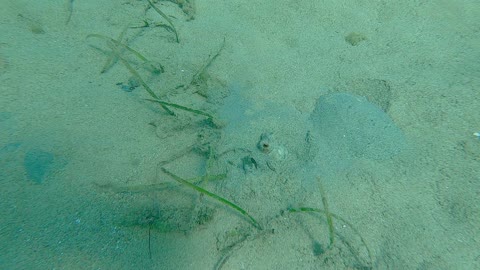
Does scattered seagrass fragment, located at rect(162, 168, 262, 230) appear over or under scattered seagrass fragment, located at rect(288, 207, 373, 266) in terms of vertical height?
under

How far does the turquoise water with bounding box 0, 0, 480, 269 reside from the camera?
1939mm

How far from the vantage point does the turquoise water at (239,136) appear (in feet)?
6.36

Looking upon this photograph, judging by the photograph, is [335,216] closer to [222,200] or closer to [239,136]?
[222,200]

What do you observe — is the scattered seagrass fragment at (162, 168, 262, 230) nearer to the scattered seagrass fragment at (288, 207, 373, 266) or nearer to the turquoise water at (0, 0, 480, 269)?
the turquoise water at (0, 0, 480, 269)

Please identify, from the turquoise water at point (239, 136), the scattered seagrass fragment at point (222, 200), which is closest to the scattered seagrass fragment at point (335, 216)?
the turquoise water at point (239, 136)

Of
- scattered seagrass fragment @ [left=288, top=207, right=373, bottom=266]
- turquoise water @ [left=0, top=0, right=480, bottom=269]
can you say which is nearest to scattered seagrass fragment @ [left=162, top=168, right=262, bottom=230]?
turquoise water @ [left=0, top=0, right=480, bottom=269]

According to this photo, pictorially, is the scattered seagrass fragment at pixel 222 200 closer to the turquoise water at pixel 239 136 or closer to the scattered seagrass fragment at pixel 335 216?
the turquoise water at pixel 239 136

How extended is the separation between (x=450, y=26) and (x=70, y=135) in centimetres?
434

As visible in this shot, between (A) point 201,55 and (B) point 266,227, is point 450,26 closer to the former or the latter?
(A) point 201,55

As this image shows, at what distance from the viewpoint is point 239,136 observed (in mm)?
2576

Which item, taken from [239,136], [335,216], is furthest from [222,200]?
[335,216]

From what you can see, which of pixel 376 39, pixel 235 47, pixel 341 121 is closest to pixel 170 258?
pixel 341 121

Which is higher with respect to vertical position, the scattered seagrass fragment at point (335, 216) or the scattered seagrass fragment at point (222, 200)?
the scattered seagrass fragment at point (335, 216)

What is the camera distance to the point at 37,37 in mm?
3053
